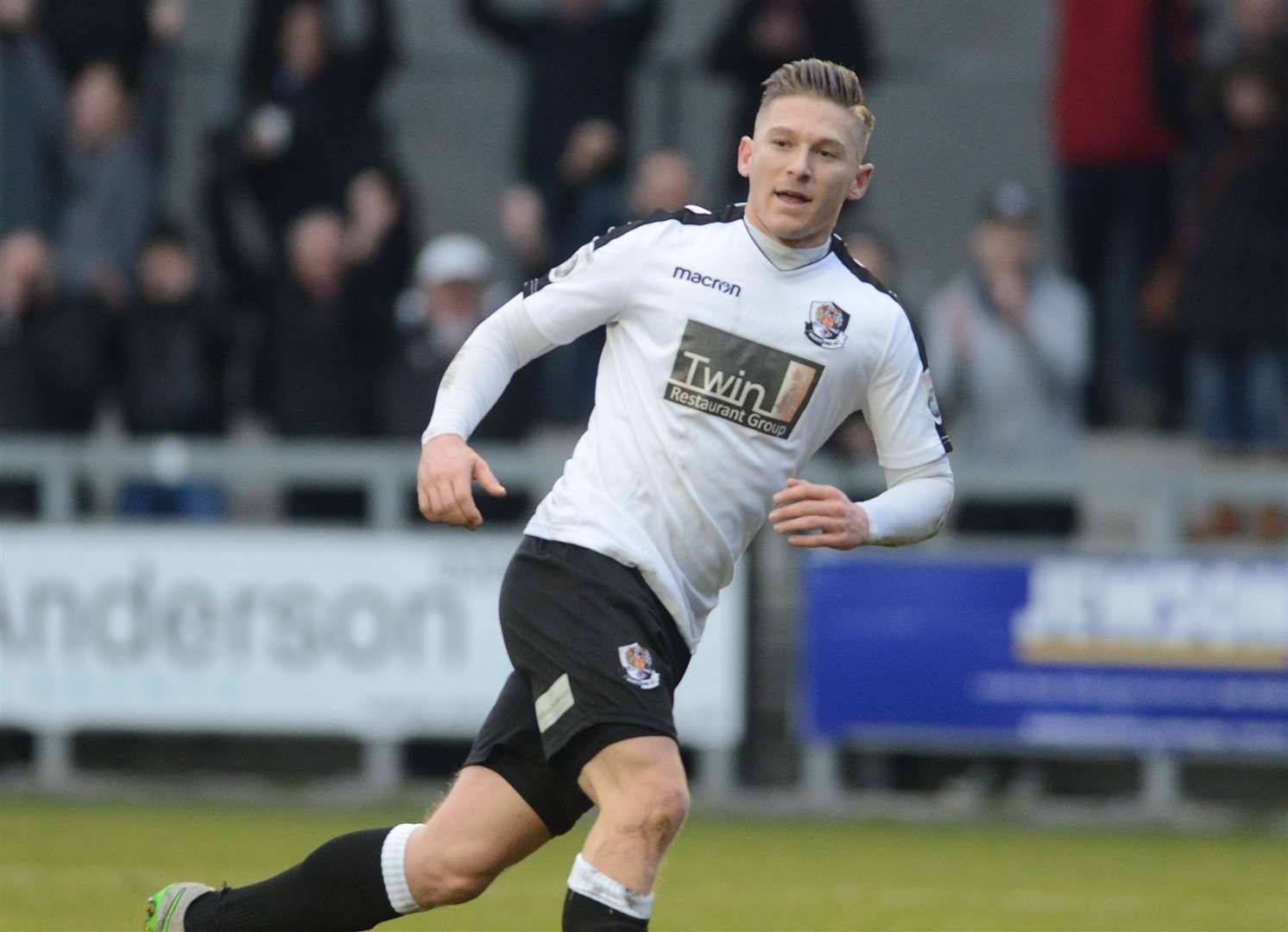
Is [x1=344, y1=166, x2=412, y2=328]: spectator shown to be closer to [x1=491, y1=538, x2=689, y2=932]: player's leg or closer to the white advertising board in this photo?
the white advertising board

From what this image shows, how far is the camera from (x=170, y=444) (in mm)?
12484

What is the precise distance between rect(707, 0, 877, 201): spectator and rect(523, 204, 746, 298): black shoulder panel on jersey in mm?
7226

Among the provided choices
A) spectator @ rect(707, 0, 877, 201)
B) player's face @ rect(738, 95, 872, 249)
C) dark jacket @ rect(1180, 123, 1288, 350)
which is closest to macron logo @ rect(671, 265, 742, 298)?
player's face @ rect(738, 95, 872, 249)

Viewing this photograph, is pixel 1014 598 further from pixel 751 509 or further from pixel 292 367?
pixel 751 509

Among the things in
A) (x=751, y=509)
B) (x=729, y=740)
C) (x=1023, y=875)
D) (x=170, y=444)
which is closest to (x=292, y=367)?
(x=170, y=444)

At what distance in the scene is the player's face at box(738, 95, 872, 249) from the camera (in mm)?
5586

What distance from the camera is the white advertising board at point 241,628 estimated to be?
39.2 feet

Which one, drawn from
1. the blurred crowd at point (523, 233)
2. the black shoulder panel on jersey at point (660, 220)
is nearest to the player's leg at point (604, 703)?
the black shoulder panel on jersey at point (660, 220)

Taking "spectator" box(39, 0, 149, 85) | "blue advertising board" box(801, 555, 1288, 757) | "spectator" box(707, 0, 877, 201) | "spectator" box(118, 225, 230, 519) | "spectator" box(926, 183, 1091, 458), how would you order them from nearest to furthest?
"blue advertising board" box(801, 555, 1288, 757)
"spectator" box(926, 183, 1091, 458)
"spectator" box(118, 225, 230, 519)
"spectator" box(707, 0, 877, 201)
"spectator" box(39, 0, 149, 85)

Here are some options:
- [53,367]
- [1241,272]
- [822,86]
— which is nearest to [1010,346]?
[1241,272]

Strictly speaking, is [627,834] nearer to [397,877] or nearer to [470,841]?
[470,841]

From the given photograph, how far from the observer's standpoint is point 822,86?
563 centimetres

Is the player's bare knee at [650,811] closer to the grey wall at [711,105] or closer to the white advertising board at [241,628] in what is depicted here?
the white advertising board at [241,628]

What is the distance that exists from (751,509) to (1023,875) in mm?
4627
